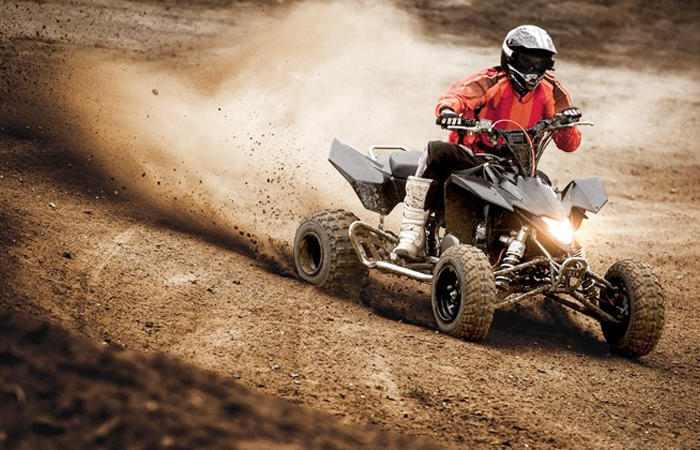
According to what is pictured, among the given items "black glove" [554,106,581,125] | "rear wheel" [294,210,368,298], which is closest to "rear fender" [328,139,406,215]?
"rear wheel" [294,210,368,298]

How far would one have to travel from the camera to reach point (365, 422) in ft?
19.4

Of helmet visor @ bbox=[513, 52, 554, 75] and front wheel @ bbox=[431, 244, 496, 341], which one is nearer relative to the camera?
front wheel @ bbox=[431, 244, 496, 341]

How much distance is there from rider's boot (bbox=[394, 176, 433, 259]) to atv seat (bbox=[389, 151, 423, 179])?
0.52 metres

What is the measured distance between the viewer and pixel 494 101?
Answer: 845 centimetres

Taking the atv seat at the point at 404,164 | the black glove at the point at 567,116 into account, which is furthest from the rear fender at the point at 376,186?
the black glove at the point at 567,116

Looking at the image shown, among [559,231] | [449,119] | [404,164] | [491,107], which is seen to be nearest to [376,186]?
[404,164]

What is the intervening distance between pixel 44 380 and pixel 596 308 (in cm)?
430

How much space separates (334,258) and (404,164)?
3.10 ft

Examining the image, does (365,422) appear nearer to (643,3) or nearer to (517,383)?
(517,383)

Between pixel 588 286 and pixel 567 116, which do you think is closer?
pixel 588 286

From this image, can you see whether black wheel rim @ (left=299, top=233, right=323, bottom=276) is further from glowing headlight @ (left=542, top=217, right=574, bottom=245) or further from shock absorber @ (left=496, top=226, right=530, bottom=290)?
glowing headlight @ (left=542, top=217, right=574, bottom=245)

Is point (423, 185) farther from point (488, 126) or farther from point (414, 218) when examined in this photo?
point (488, 126)

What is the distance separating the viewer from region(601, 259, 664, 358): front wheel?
7.77 meters

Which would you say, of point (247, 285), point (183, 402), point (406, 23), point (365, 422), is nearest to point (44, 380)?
point (183, 402)
